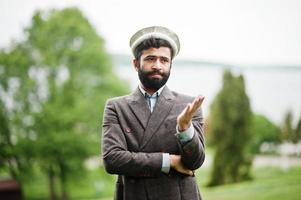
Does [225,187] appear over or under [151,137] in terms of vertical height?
under

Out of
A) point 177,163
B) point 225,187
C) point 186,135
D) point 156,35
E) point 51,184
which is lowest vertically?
point 225,187

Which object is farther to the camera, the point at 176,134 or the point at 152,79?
the point at 152,79

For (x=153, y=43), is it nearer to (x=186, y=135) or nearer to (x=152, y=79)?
(x=152, y=79)

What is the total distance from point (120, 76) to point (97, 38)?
2.07ft

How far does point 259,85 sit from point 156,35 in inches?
168

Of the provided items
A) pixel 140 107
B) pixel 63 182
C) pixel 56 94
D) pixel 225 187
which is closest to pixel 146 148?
pixel 140 107

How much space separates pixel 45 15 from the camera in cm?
595

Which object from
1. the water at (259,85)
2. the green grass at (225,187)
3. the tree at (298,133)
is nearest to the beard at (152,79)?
the water at (259,85)

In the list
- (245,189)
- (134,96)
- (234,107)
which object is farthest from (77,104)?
(134,96)

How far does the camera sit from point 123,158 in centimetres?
155

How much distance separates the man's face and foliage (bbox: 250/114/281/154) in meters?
4.30

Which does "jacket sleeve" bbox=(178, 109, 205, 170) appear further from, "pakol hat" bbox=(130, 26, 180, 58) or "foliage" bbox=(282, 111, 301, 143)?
"foliage" bbox=(282, 111, 301, 143)

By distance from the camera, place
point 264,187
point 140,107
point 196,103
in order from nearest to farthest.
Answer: point 196,103 → point 140,107 → point 264,187

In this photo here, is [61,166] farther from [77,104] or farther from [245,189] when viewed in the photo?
[245,189]
